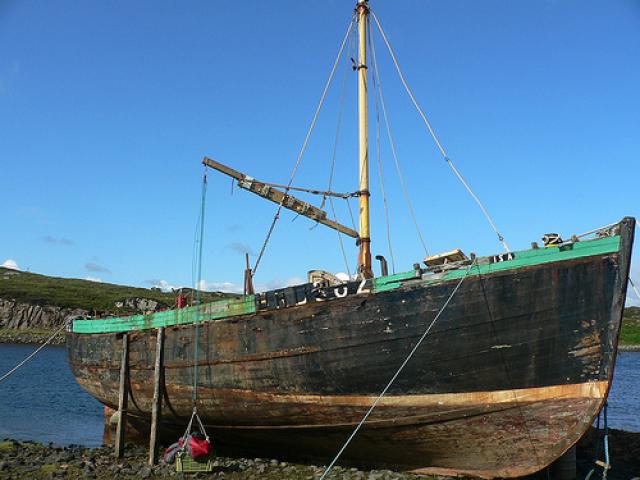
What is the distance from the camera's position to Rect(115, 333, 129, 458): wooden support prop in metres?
13.5

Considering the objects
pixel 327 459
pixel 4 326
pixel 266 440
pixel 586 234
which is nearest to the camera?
pixel 586 234

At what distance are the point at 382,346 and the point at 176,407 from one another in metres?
6.63

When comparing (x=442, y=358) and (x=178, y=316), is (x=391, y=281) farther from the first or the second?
(x=178, y=316)

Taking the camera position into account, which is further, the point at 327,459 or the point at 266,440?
the point at 266,440

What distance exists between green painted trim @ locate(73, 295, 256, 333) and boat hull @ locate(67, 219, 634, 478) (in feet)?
1.57

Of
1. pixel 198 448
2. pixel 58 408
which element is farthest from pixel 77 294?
pixel 198 448

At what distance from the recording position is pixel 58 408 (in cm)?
2381

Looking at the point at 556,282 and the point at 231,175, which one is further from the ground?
the point at 231,175

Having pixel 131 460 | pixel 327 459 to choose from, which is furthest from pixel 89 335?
pixel 327 459

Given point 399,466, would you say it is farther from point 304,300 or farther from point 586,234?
point 586,234

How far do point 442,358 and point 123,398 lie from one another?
9119 millimetres

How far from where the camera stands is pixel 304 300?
10.7 meters

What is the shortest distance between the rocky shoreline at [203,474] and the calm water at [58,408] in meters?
4.02

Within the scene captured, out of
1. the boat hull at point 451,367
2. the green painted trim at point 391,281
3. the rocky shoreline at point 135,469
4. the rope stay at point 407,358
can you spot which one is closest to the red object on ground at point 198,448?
the rocky shoreline at point 135,469
